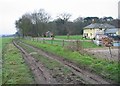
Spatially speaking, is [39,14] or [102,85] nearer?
[102,85]

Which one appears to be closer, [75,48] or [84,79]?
[84,79]

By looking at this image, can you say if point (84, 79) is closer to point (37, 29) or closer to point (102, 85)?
point (102, 85)

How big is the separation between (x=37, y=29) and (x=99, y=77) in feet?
292

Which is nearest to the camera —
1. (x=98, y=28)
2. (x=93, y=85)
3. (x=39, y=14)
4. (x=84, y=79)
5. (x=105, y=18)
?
(x=93, y=85)

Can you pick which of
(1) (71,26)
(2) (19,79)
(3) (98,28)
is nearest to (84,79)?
(2) (19,79)

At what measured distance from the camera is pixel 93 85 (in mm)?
11031

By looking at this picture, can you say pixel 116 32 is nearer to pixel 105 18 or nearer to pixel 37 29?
pixel 37 29

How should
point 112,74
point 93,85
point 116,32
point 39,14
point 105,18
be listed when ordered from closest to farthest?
point 93,85 → point 112,74 → point 116,32 → point 39,14 → point 105,18

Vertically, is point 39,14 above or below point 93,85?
above

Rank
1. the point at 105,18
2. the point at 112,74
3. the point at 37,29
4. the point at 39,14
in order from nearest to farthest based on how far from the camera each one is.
Result: the point at 112,74, the point at 37,29, the point at 39,14, the point at 105,18

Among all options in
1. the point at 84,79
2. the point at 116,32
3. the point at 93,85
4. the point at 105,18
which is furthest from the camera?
the point at 105,18

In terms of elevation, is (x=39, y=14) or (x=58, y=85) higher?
(x=39, y=14)

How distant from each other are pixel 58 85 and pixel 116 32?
227 feet

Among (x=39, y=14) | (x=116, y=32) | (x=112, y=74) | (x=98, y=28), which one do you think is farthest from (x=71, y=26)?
(x=112, y=74)
